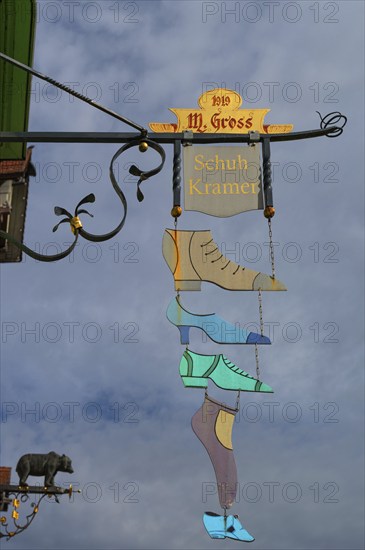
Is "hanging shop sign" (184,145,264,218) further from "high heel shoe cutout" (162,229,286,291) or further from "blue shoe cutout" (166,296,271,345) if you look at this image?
"blue shoe cutout" (166,296,271,345)

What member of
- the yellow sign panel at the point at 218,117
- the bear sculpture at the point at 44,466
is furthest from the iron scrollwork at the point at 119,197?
the bear sculpture at the point at 44,466

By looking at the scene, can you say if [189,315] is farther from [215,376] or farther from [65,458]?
[65,458]

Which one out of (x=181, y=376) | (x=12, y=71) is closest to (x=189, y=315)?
(x=181, y=376)

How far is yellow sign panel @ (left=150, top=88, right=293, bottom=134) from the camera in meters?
8.29

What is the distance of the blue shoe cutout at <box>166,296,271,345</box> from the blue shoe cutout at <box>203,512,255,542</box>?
2301mm

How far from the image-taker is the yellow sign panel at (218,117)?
8.29 meters

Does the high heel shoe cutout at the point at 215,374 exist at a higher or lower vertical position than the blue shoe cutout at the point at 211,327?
lower

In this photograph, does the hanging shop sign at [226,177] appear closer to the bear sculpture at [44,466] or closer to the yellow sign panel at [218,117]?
the yellow sign panel at [218,117]

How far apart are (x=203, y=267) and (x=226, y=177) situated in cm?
209

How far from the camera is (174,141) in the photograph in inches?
238

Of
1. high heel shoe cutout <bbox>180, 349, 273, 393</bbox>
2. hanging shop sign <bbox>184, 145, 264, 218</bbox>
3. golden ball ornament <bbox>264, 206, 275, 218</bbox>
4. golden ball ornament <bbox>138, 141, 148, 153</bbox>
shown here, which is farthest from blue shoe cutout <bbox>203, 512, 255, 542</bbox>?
golden ball ornament <bbox>138, 141, 148, 153</bbox>

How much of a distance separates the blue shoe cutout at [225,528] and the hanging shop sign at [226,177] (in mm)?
4624

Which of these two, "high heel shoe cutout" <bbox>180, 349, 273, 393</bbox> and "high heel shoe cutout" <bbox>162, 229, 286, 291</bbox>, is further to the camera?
"high heel shoe cutout" <bbox>180, 349, 273, 393</bbox>

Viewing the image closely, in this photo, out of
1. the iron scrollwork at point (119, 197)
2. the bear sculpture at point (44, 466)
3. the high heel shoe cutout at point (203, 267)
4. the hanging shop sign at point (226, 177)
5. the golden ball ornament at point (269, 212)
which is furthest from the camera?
the bear sculpture at point (44, 466)
